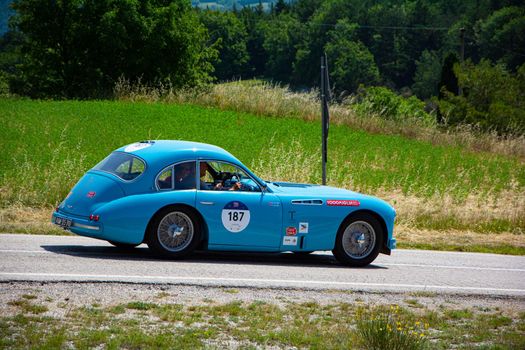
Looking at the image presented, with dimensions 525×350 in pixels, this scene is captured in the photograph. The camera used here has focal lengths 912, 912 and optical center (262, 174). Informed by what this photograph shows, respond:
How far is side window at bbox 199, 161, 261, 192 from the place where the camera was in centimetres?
1276

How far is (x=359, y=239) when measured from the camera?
13.3m

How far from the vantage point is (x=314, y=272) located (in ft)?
40.9

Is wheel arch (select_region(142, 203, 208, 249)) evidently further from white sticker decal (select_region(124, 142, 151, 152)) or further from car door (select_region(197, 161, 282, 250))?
white sticker decal (select_region(124, 142, 151, 152))

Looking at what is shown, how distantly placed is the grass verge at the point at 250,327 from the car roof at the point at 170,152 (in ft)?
10.5

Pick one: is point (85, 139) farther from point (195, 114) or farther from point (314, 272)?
point (314, 272)

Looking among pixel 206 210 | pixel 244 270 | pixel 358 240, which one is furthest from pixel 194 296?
pixel 358 240

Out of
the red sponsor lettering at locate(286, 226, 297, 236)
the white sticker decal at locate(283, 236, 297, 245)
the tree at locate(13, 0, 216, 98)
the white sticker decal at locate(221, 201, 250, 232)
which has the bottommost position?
the white sticker decal at locate(283, 236, 297, 245)

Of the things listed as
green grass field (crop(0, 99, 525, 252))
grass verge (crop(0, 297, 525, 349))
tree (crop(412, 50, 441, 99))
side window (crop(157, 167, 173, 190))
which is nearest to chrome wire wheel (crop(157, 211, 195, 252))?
side window (crop(157, 167, 173, 190))

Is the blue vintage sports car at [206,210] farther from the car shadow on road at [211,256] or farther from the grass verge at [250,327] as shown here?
the grass verge at [250,327]

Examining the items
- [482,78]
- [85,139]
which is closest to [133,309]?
[85,139]

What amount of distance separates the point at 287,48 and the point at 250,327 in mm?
130188

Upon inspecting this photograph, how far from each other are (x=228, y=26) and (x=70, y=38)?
294 ft

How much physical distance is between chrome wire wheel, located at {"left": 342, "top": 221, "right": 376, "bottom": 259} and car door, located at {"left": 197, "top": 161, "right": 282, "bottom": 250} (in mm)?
1136

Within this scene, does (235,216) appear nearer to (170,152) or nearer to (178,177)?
(178,177)
